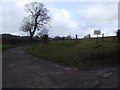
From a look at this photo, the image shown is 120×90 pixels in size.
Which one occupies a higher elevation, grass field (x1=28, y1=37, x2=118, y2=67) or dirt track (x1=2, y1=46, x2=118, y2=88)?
grass field (x1=28, y1=37, x2=118, y2=67)

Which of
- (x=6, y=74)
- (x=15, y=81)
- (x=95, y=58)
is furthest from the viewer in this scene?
(x=95, y=58)

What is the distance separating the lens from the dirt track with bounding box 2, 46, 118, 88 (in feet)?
52.9

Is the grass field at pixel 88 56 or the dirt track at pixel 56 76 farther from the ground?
the grass field at pixel 88 56

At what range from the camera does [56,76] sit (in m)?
18.5

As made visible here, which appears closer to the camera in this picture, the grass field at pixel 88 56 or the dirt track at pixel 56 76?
the dirt track at pixel 56 76

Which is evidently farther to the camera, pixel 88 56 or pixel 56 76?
pixel 88 56

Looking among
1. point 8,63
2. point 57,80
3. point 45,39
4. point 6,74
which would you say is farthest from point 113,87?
point 45,39

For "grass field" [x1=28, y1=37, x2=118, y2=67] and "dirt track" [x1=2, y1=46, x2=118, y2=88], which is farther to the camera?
"grass field" [x1=28, y1=37, x2=118, y2=67]

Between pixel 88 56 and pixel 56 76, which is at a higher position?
pixel 88 56

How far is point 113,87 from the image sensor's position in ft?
50.4

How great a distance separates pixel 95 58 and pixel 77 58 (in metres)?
1.98

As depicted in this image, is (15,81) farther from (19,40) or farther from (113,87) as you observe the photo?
(19,40)

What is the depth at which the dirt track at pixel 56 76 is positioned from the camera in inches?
635

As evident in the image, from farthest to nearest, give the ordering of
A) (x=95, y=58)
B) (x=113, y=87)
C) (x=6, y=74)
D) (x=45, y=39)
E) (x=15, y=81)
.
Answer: (x=45, y=39)
(x=95, y=58)
(x=6, y=74)
(x=15, y=81)
(x=113, y=87)
